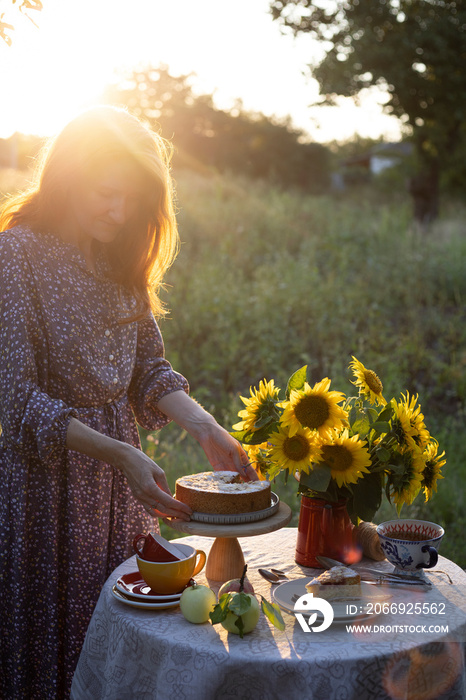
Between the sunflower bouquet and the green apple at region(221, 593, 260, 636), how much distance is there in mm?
352

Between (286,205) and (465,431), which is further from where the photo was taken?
(286,205)

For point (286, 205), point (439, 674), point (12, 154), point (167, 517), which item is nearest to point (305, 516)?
point (167, 517)

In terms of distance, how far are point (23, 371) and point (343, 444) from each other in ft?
2.89

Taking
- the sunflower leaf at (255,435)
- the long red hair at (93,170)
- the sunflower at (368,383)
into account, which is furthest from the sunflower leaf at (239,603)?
the long red hair at (93,170)

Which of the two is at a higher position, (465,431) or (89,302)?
(89,302)

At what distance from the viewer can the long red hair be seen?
1.97 metres

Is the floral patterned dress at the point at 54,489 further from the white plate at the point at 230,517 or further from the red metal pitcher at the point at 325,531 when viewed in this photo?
the red metal pitcher at the point at 325,531

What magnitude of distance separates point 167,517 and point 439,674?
0.74 metres

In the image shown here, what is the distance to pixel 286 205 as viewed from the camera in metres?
11.0

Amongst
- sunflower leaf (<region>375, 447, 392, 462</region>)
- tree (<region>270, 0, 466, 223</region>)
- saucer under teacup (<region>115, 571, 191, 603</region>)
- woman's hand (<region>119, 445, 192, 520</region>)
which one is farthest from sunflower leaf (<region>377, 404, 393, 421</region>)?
tree (<region>270, 0, 466, 223</region>)

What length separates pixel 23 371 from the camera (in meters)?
1.76

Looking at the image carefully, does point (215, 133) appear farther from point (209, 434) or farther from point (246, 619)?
point (246, 619)

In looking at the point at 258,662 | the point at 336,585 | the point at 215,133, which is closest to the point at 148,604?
the point at 258,662

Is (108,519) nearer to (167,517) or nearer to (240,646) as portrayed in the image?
(167,517)
